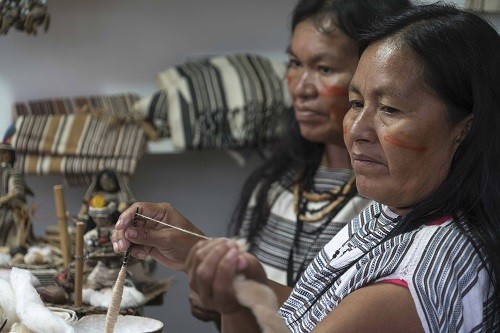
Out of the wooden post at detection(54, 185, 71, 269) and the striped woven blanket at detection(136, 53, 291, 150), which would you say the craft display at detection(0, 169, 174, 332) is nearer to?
the wooden post at detection(54, 185, 71, 269)

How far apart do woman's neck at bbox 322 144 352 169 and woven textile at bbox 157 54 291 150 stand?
443 mm

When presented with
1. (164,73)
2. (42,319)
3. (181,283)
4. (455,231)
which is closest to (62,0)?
(164,73)

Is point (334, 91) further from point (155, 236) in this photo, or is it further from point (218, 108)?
point (155, 236)

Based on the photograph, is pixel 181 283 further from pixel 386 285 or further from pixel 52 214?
pixel 386 285

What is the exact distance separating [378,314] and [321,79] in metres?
1.17

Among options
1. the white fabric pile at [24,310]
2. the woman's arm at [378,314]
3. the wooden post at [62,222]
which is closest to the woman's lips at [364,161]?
the woman's arm at [378,314]

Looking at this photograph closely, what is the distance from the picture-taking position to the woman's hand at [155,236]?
4.78 ft

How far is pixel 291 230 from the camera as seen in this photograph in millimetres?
2303

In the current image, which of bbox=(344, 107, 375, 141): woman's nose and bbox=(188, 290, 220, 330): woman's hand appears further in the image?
bbox=(188, 290, 220, 330): woman's hand

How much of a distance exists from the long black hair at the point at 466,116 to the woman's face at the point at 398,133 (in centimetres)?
2

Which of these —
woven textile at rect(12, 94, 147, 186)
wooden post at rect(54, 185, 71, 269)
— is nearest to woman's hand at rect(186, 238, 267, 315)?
wooden post at rect(54, 185, 71, 269)

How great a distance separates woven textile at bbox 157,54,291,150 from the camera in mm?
2828

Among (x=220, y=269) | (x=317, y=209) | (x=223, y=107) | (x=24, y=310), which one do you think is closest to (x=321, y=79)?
(x=317, y=209)

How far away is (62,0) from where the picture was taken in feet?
9.68
